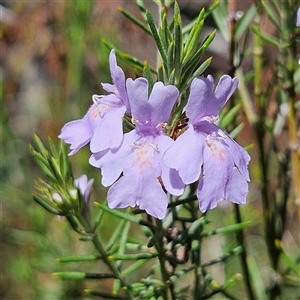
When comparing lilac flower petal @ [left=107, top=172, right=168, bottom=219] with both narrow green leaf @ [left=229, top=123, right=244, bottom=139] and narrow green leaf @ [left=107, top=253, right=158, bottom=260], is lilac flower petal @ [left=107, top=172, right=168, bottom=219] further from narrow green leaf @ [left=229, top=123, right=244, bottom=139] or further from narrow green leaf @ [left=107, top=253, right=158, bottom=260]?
narrow green leaf @ [left=229, top=123, right=244, bottom=139]

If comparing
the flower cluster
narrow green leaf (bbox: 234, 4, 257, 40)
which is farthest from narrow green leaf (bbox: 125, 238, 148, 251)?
narrow green leaf (bbox: 234, 4, 257, 40)

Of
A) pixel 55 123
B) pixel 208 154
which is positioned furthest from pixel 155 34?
pixel 55 123

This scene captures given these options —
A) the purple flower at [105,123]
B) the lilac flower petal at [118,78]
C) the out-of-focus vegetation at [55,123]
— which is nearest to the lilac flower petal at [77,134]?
the purple flower at [105,123]

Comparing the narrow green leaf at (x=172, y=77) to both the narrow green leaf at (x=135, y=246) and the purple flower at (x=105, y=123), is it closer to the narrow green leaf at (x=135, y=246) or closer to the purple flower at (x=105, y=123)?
the purple flower at (x=105, y=123)

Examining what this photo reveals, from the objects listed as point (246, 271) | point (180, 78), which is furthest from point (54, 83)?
point (180, 78)

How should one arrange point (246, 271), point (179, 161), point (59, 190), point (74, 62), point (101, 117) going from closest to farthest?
point (179, 161)
point (101, 117)
point (59, 190)
point (246, 271)
point (74, 62)

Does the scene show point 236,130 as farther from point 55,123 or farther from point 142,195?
point 55,123

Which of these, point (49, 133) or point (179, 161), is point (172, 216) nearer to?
point (179, 161)
